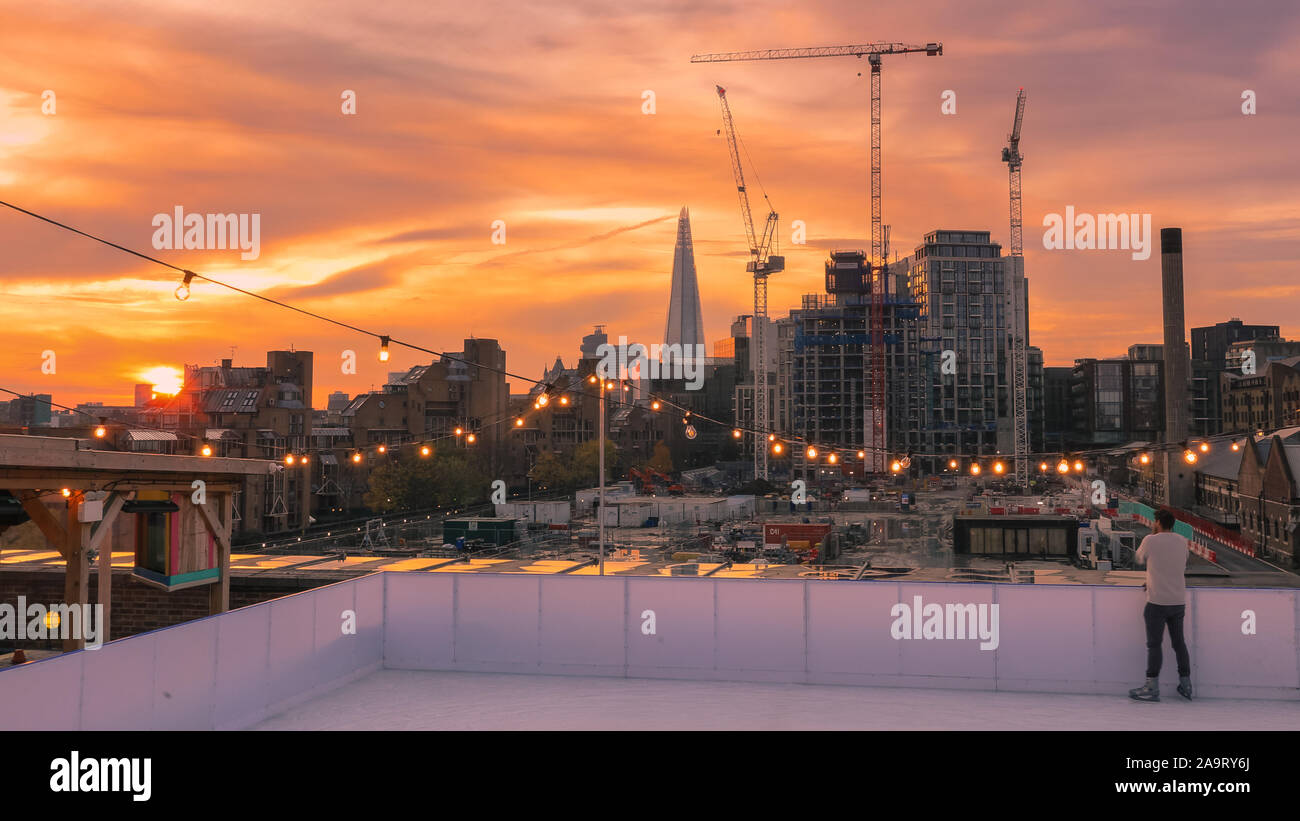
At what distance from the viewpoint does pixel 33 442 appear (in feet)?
42.8

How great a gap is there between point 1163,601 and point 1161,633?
466 mm

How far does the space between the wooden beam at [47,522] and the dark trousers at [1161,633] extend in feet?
52.3

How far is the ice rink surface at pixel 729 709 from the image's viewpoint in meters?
12.1

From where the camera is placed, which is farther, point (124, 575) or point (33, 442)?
point (124, 575)

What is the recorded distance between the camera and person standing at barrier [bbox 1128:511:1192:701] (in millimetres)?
12469

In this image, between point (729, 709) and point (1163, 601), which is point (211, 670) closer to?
point (729, 709)

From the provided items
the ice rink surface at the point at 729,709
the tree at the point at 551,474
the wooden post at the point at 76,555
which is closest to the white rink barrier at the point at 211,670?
the ice rink surface at the point at 729,709

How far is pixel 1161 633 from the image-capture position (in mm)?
12898

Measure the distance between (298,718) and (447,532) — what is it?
5865 cm

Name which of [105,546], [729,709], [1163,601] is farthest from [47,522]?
[1163,601]

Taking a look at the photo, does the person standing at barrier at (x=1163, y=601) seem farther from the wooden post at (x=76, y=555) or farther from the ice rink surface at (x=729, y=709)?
the wooden post at (x=76, y=555)
